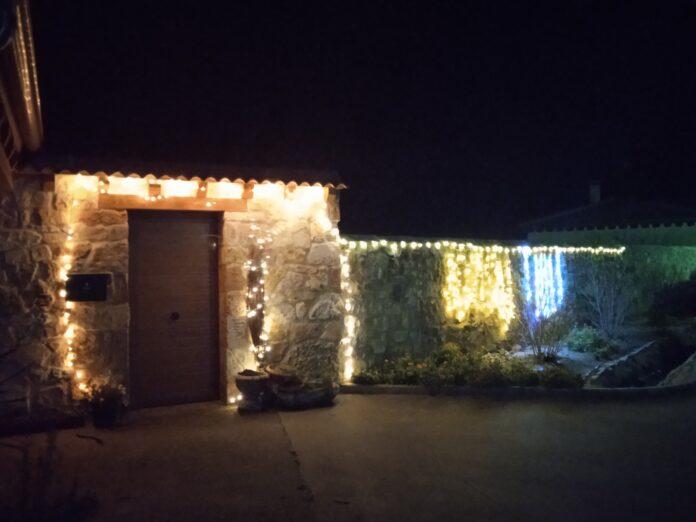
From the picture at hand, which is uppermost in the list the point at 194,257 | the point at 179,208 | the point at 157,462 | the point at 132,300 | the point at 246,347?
the point at 179,208

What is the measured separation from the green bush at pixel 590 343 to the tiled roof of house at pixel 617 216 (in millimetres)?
10215

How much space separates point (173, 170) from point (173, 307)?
1.74 m

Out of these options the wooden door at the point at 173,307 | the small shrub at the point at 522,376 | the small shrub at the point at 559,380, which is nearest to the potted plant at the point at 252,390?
the wooden door at the point at 173,307

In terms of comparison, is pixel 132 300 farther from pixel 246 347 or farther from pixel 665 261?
pixel 665 261

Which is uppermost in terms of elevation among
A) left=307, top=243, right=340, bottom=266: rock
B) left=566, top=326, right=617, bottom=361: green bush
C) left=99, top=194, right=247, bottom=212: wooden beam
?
left=99, top=194, right=247, bottom=212: wooden beam

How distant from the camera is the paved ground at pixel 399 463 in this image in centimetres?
452

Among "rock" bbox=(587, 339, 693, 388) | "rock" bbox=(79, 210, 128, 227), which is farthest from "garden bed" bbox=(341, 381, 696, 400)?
"rock" bbox=(79, 210, 128, 227)

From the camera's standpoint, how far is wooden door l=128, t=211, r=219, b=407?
732 cm

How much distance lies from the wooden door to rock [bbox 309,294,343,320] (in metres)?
1.26

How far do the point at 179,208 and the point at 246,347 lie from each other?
1892mm

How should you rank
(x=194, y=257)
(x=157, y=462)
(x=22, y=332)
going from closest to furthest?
(x=157, y=462)
(x=22, y=332)
(x=194, y=257)

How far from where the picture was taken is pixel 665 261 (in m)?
16.4

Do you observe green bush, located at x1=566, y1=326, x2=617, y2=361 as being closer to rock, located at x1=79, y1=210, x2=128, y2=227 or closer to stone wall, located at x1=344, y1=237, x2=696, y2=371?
stone wall, located at x1=344, y1=237, x2=696, y2=371

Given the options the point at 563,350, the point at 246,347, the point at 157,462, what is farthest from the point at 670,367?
the point at 157,462
